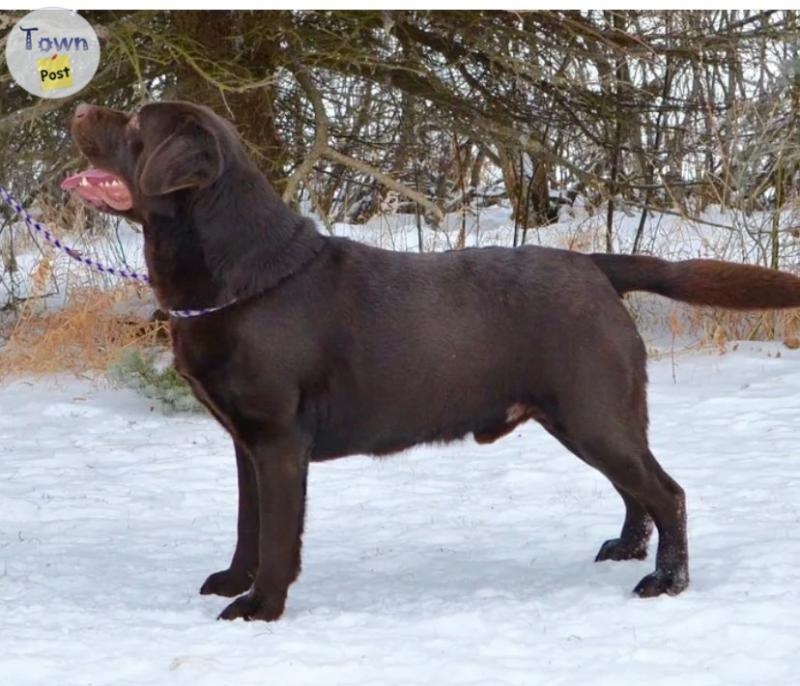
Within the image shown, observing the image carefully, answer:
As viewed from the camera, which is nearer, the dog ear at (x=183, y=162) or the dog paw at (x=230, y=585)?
the dog ear at (x=183, y=162)

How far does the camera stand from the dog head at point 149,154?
4.29 metres

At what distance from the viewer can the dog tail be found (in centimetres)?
469

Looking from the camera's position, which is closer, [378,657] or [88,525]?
[378,657]

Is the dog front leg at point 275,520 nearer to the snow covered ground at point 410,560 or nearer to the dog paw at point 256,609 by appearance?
the dog paw at point 256,609

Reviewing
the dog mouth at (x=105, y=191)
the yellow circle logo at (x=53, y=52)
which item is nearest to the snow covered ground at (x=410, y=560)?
the dog mouth at (x=105, y=191)

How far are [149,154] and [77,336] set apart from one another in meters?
4.91

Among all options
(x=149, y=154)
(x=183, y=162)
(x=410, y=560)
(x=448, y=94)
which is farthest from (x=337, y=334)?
(x=448, y=94)

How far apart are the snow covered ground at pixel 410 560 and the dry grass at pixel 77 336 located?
0.65 meters

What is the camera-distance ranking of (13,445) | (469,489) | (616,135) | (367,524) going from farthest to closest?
(616,135)
(13,445)
(469,489)
(367,524)

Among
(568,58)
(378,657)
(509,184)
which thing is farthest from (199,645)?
(509,184)

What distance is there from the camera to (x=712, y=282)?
469 centimetres

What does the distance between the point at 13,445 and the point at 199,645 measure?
385 centimetres

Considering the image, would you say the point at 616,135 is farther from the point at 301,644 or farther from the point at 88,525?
the point at 301,644

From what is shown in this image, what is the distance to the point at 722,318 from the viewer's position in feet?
30.6
